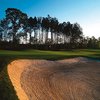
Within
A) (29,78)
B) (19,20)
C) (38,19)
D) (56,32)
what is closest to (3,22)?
(19,20)

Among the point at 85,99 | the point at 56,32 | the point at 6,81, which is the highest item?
the point at 56,32

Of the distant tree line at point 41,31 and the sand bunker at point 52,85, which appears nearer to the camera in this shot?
the sand bunker at point 52,85

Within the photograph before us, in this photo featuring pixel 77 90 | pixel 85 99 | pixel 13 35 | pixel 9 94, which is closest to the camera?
pixel 9 94

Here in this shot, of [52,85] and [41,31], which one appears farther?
[41,31]

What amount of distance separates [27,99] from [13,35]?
2867 inches

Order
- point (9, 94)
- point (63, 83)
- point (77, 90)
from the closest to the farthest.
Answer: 1. point (9, 94)
2. point (77, 90)
3. point (63, 83)

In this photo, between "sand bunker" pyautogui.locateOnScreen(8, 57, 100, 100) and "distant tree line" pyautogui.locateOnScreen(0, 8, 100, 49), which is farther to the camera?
"distant tree line" pyautogui.locateOnScreen(0, 8, 100, 49)

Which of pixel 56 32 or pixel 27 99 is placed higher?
pixel 56 32

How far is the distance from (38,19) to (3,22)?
1942 centimetres

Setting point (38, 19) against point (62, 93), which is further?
point (38, 19)

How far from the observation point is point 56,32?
350ft

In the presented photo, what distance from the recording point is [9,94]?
31.7 feet

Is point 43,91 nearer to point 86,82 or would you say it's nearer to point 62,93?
point 62,93

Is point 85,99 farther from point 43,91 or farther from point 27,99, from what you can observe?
point 27,99
